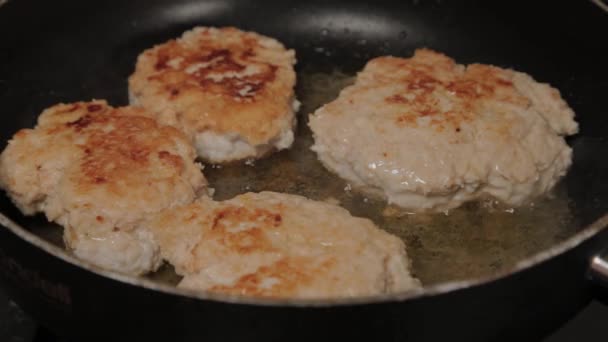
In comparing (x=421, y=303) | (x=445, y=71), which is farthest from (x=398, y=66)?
(x=421, y=303)

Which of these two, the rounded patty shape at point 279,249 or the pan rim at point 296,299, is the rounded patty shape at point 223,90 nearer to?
the rounded patty shape at point 279,249

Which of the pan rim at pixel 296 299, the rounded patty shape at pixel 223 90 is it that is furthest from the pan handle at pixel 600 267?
the rounded patty shape at pixel 223 90

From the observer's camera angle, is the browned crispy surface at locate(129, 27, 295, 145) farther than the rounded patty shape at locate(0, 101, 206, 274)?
Yes

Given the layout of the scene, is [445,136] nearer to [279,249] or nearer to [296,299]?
[279,249]

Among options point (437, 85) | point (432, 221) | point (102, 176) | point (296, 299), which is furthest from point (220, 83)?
point (296, 299)

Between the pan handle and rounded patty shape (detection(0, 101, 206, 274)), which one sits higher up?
the pan handle

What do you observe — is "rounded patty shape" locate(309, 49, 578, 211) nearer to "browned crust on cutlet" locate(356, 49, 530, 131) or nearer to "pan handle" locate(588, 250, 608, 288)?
"browned crust on cutlet" locate(356, 49, 530, 131)

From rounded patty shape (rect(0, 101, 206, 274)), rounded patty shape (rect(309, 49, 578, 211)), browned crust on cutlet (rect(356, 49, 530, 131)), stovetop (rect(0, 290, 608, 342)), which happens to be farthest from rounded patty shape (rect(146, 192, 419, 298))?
browned crust on cutlet (rect(356, 49, 530, 131))
